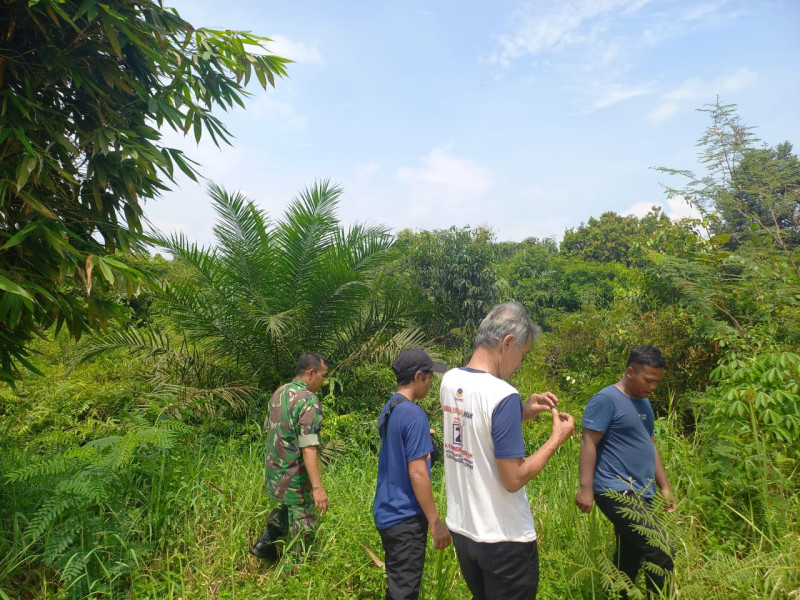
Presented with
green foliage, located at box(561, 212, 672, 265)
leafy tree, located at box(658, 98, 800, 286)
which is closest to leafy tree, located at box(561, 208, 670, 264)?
green foliage, located at box(561, 212, 672, 265)

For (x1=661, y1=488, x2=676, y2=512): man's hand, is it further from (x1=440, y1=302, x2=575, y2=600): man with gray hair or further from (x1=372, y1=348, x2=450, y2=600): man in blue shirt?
(x1=372, y1=348, x2=450, y2=600): man in blue shirt

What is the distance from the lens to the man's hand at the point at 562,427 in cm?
232

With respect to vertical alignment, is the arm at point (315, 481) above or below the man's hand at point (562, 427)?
below

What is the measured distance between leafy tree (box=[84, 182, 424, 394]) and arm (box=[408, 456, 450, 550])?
464cm

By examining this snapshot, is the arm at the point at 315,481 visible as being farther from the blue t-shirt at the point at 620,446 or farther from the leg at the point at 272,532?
the blue t-shirt at the point at 620,446

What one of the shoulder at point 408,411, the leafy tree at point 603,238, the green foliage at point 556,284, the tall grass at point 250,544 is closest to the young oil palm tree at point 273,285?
the tall grass at point 250,544

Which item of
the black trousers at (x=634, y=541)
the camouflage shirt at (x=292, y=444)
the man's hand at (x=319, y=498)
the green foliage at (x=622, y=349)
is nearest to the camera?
the black trousers at (x=634, y=541)

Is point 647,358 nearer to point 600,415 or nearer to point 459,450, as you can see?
point 600,415

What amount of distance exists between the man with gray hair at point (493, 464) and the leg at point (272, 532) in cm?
182

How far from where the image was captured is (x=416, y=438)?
270 cm

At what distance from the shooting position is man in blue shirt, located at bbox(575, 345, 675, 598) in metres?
2.93

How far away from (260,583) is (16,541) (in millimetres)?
1510

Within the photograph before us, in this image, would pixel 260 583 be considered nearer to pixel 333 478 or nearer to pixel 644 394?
Answer: pixel 333 478

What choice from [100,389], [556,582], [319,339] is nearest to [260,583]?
[556,582]
